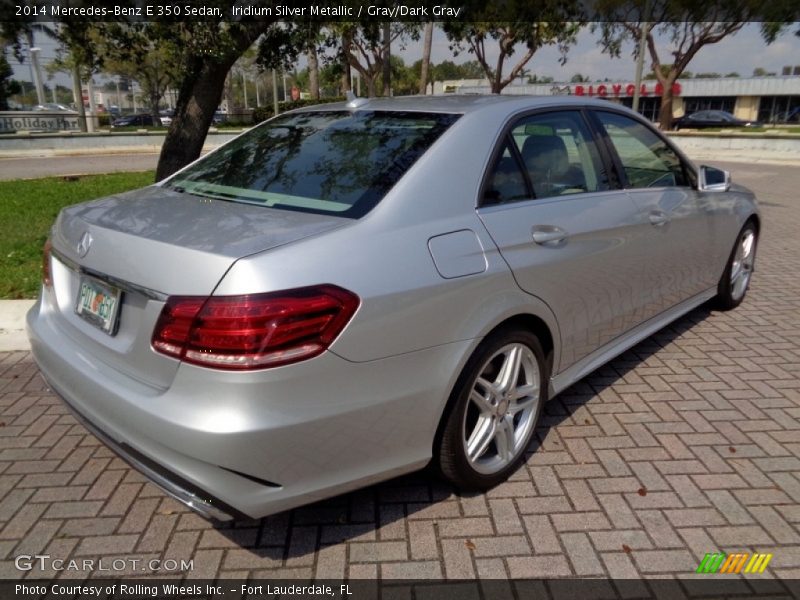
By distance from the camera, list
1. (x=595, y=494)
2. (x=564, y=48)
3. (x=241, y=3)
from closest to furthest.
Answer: (x=595, y=494) → (x=241, y=3) → (x=564, y=48)

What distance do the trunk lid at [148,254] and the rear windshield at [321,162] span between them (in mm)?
153

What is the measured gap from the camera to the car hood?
2.04 m

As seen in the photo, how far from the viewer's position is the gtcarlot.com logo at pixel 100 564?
2.39m

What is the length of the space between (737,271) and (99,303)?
4995 mm

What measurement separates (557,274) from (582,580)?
4.25 ft

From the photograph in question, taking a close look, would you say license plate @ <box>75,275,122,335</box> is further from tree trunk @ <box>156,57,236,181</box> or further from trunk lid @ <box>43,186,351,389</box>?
tree trunk @ <box>156,57,236,181</box>

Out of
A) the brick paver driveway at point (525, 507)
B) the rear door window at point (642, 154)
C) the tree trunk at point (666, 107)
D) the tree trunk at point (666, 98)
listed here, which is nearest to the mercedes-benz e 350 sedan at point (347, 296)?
the rear door window at point (642, 154)

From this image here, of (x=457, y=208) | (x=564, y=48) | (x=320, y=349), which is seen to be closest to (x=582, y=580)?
(x=320, y=349)

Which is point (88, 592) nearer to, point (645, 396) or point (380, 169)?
point (380, 169)

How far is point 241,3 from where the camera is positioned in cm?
665

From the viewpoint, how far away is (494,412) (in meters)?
2.78

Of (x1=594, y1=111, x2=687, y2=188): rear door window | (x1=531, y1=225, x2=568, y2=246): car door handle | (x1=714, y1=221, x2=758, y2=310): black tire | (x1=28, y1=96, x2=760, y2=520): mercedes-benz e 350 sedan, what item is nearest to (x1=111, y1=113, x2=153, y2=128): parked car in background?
(x1=714, y1=221, x2=758, y2=310): black tire

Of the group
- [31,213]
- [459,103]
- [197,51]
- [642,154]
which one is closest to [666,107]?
[197,51]

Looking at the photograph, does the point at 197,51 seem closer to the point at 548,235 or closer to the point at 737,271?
the point at 548,235
